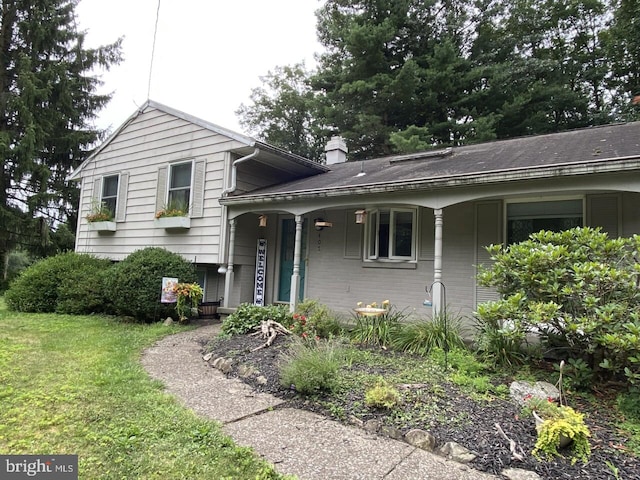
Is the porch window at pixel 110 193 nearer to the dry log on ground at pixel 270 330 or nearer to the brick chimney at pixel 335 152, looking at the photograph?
the brick chimney at pixel 335 152

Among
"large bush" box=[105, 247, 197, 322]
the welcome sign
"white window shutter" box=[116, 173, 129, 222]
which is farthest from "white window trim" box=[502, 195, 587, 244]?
"white window shutter" box=[116, 173, 129, 222]

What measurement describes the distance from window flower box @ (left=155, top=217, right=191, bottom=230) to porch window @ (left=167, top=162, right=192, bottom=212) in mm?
338

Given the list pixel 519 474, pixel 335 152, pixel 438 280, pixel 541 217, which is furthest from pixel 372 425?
pixel 335 152

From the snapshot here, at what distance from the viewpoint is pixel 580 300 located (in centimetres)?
378

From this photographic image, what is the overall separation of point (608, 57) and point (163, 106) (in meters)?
17.0

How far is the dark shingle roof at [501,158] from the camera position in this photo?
5312 mm

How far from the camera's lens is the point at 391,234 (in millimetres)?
7633

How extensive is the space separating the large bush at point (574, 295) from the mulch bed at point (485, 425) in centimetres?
60

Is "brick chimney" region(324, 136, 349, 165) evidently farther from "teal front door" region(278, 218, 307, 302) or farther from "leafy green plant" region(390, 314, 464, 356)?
"leafy green plant" region(390, 314, 464, 356)

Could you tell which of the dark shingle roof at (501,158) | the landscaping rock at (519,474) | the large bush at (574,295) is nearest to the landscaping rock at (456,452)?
the landscaping rock at (519,474)

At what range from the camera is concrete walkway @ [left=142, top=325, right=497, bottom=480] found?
2467 millimetres

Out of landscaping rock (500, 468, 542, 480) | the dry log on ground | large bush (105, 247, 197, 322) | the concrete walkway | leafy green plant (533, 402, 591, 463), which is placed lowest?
the concrete walkway

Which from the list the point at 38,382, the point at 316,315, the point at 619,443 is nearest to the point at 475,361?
the point at 619,443

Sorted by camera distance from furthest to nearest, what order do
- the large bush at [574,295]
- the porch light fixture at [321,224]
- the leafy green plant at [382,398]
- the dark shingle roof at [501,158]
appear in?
1. the porch light fixture at [321,224]
2. the dark shingle roof at [501,158]
3. the large bush at [574,295]
4. the leafy green plant at [382,398]
